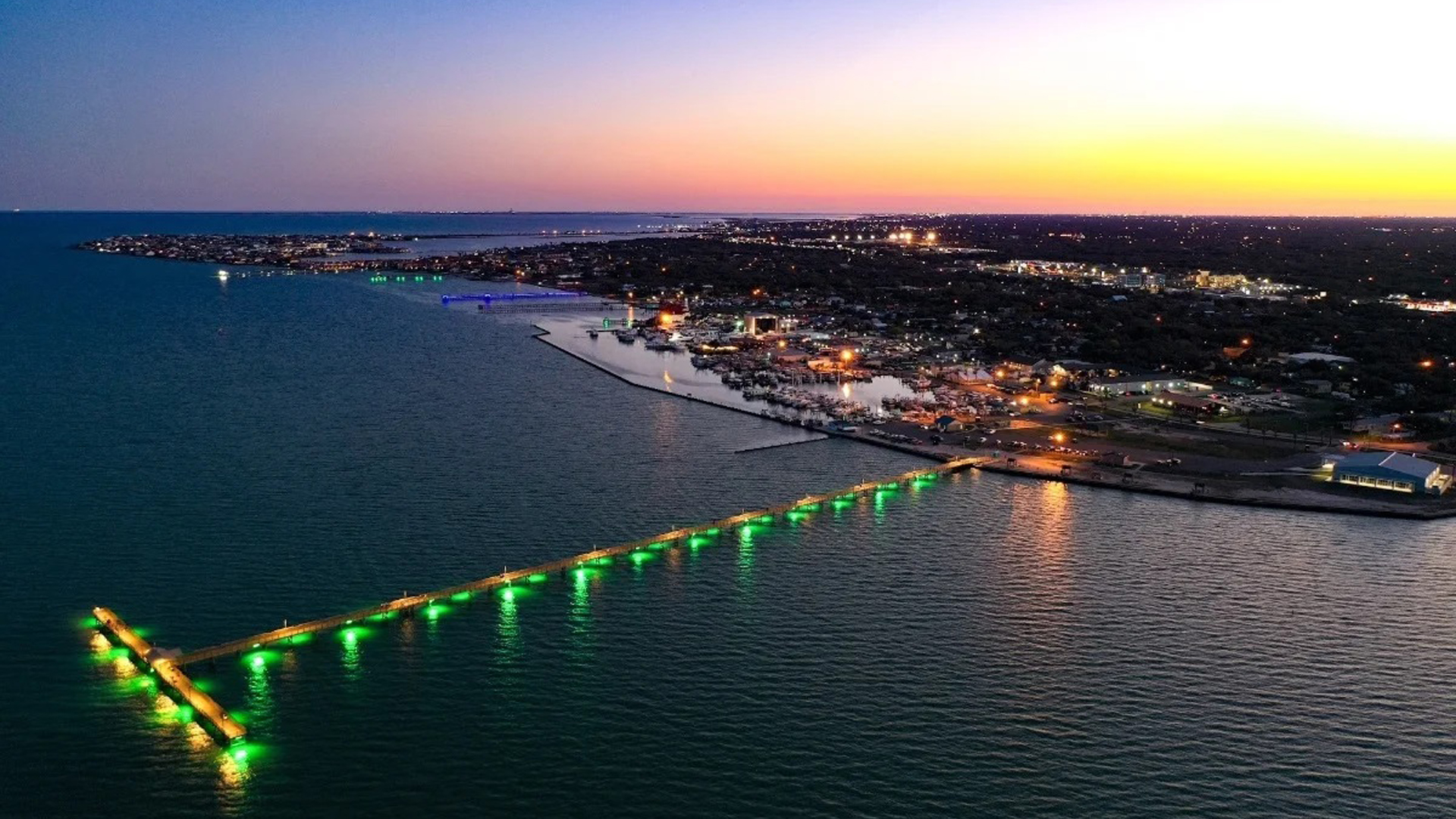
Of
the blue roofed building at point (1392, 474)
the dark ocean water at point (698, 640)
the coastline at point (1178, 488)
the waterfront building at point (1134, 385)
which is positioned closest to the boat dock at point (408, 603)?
the dark ocean water at point (698, 640)

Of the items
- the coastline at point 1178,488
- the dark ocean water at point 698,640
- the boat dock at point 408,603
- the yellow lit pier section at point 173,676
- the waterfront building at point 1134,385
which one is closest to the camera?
the dark ocean water at point 698,640

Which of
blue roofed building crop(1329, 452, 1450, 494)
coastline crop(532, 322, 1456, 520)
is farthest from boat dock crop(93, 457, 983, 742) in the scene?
blue roofed building crop(1329, 452, 1450, 494)

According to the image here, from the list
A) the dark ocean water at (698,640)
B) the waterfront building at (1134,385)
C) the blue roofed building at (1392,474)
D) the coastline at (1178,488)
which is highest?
the waterfront building at (1134,385)

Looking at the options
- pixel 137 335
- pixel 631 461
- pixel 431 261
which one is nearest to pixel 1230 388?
pixel 631 461

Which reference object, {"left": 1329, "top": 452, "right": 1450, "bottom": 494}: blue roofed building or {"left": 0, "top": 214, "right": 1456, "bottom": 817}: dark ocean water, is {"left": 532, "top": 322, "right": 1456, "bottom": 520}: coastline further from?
{"left": 1329, "top": 452, "right": 1450, "bottom": 494}: blue roofed building

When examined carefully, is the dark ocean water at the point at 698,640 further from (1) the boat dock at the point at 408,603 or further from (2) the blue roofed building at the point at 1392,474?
(2) the blue roofed building at the point at 1392,474

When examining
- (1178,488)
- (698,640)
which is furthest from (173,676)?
(1178,488)
